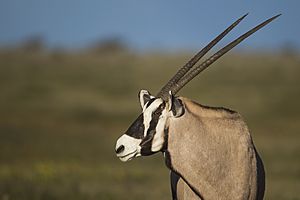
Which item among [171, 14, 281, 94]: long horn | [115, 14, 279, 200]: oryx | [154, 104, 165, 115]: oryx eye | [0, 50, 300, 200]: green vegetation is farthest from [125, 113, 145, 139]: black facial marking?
[0, 50, 300, 200]: green vegetation

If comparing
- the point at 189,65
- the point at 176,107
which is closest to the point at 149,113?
the point at 176,107

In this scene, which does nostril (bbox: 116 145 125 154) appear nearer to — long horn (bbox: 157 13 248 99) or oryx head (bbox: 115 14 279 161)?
oryx head (bbox: 115 14 279 161)

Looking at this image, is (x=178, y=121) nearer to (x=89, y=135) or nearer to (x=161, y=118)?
(x=161, y=118)

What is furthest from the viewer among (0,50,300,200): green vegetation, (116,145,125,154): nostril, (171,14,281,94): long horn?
(0,50,300,200): green vegetation

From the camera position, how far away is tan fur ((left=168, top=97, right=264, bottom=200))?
6887 mm

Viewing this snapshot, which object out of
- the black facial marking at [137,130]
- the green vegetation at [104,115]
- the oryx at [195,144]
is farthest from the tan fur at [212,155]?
the green vegetation at [104,115]

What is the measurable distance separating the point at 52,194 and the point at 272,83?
3993 cm

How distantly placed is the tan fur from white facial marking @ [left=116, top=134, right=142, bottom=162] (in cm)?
30

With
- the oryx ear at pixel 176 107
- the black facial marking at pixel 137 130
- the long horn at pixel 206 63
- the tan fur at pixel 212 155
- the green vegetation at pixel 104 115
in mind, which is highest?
the long horn at pixel 206 63

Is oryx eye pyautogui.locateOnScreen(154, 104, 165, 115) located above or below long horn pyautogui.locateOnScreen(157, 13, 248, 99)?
below

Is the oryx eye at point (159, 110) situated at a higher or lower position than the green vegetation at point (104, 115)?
higher

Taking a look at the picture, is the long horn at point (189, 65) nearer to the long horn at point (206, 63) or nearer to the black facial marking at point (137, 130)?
the long horn at point (206, 63)

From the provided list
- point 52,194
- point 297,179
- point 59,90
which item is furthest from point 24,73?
point 52,194

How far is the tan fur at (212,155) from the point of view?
6.89 meters
